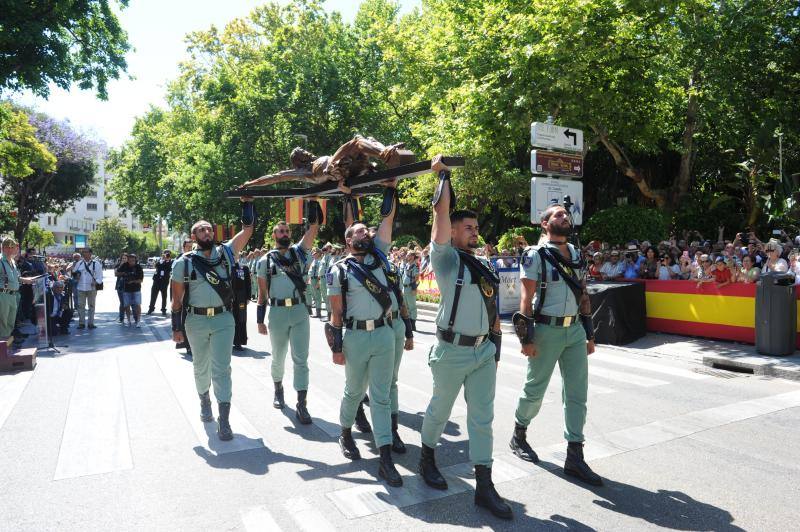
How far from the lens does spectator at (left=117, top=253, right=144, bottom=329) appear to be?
50.2ft

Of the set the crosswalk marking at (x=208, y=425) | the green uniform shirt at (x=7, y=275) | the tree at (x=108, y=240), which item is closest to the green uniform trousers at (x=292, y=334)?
the crosswalk marking at (x=208, y=425)

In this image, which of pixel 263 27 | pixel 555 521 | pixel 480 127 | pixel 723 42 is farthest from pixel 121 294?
pixel 263 27

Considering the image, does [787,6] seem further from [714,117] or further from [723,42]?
[714,117]

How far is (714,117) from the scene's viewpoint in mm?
20312

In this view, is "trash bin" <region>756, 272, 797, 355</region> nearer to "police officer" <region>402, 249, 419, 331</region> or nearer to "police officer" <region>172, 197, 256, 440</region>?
"police officer" <region>402, 249, 419, 331</region>

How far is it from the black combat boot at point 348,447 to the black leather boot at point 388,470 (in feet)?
1.49

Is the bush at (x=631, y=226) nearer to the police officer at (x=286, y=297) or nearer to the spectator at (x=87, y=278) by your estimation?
the police officer at (x=286, y=297)

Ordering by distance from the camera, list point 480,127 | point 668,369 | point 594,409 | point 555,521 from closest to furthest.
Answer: point 555,521
point 594,409
point 668,369
point 480,127

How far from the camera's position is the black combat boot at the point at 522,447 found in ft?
16.7

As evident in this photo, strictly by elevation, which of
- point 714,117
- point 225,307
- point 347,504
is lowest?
point 347,504

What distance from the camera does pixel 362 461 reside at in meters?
5.16

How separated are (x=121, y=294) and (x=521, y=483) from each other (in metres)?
13.9

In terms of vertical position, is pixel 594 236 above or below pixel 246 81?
below

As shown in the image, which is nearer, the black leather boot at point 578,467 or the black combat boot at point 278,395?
the black leather boot at point 578,467
